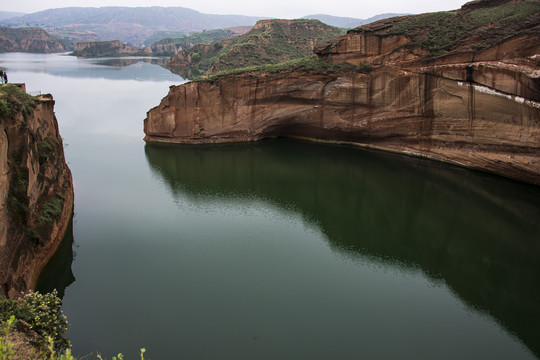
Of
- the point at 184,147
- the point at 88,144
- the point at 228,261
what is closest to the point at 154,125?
the point at 184,147

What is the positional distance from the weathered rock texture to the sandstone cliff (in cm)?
1640

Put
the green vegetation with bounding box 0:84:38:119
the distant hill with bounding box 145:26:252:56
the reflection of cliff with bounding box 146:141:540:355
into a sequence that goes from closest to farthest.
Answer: the green vegetation with bounding box 0:84:38:119, the reflection of cliff with bounding box 146:141:540:355, the distant hill with bounding box 145:26:252:56

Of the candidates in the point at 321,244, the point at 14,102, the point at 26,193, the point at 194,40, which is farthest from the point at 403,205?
the point at 194,40

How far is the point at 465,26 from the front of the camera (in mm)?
27906

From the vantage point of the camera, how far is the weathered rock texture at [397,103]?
2361 centimetres

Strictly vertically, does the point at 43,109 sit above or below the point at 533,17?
below

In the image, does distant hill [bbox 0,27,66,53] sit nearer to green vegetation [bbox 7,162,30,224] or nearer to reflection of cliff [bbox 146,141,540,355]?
reflection of cliff [bbox 146,141,540,355]

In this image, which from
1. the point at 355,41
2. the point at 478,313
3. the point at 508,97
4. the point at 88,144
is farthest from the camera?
the point at 88,144

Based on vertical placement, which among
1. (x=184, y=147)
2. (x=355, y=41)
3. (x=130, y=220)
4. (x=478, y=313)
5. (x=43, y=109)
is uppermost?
(x=355, y=41)

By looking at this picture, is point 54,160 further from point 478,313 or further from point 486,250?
point 486,250

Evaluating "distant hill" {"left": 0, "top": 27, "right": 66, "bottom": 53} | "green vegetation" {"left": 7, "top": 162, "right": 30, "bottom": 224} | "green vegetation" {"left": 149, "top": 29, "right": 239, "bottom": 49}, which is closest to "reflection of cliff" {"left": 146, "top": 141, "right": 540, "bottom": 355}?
"green vegetation" {"left": 7, "top": 162, "right": 30, "bottom": 224}

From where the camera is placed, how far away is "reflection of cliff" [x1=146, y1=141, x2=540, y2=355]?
51.5 ft

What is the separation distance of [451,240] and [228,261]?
10.5 meters

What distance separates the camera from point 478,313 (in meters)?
13.6
